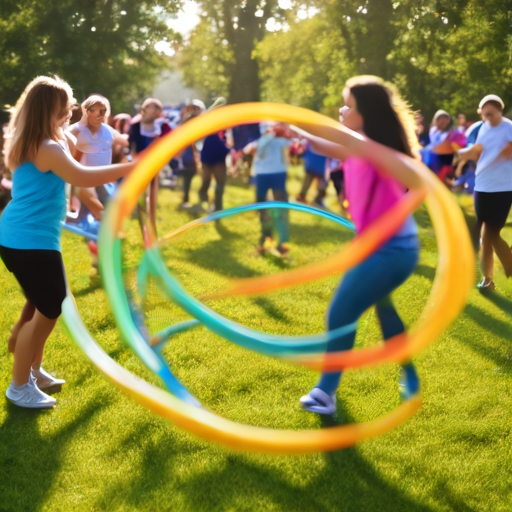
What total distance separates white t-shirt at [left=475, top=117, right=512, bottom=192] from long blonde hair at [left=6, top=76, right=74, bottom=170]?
180 inches

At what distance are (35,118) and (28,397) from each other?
1.85 m

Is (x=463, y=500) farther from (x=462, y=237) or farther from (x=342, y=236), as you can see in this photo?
(x=342, y=236)

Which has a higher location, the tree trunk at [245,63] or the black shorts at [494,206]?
the tree trunk at [245,63]

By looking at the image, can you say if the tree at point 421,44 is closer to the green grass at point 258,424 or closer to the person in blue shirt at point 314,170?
the person in blue shirt at point 314,170

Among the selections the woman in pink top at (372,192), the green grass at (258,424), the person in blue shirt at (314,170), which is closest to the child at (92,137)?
the green grass at (258,424)

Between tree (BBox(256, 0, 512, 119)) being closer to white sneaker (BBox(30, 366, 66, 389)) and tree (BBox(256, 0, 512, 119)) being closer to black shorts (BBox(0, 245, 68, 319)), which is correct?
black shorts (BBox(0, 245, 68, 319))

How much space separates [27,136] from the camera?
3.18m

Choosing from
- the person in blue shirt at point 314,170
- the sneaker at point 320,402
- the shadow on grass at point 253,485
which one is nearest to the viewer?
the shadow on grass at point 253,485

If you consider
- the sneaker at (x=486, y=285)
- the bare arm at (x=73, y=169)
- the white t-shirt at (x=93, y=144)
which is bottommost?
the sneaker at (x=486, y=285)

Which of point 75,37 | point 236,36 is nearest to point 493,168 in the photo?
point 75,37

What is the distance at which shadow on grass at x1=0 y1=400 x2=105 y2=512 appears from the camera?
114 inches

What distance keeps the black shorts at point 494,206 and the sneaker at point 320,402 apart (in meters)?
3.51

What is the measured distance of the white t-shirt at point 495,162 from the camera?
5.92 m

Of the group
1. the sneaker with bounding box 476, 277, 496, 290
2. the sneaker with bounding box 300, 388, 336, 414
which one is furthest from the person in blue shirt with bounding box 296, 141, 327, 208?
the sneaker with bounding box 300, 388, 336, 414
